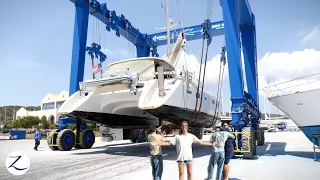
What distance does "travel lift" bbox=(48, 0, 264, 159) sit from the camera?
9641 mm

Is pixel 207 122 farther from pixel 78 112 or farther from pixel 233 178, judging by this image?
pixel 233 178

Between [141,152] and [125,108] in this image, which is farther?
[125,108]

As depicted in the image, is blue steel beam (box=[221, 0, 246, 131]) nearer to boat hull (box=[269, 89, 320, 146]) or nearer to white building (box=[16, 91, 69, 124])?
boat hull (box=[269, 89, 320, 146])

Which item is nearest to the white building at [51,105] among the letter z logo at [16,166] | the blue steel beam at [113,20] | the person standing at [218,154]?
the blue steel beam at [113,20]

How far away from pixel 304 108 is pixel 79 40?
11.9 metres

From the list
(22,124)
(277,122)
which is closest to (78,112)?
(22,124)

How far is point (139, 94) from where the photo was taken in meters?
10.4

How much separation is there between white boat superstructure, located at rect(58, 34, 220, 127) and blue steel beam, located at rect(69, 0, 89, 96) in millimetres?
2899

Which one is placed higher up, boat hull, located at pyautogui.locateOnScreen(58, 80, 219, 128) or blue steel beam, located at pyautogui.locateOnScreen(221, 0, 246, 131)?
blue steel beam, located at pyautogui.locateOnScreen(221, 0, 246, 131)

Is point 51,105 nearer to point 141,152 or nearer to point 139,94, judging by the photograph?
point 141,152

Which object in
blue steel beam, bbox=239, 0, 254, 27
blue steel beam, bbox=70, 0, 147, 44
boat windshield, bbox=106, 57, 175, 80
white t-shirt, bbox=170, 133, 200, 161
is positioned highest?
blue steel beam, bbox=70, 0, 147, 44

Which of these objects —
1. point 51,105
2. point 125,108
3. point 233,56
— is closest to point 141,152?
point 125,108

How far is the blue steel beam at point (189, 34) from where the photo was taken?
767 inches

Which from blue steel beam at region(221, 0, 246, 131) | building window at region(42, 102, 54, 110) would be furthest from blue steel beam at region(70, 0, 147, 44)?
building window at region(42, 102, 54, 110)
